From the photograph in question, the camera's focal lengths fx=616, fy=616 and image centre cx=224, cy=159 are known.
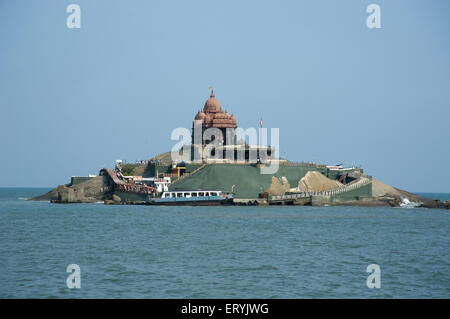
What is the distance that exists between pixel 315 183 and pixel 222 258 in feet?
288

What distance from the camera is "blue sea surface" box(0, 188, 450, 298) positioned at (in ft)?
121

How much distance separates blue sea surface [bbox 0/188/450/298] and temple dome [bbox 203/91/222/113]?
82.6 metres

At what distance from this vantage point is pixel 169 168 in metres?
142

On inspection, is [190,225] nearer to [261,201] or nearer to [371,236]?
[371,236]

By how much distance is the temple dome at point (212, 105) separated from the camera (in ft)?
538

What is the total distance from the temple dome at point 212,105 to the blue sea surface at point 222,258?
82555 mm

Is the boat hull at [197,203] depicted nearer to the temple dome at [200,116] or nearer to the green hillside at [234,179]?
the green hillside at [234,179]

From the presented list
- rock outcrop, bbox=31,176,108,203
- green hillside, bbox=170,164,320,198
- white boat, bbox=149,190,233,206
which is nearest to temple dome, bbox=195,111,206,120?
rock outcrop, bbox=31,176,108,203

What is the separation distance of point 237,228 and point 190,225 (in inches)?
258

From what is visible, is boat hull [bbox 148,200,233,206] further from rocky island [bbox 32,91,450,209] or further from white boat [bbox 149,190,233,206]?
rocky island [bbox 32,91,450,209]

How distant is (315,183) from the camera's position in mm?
134250
